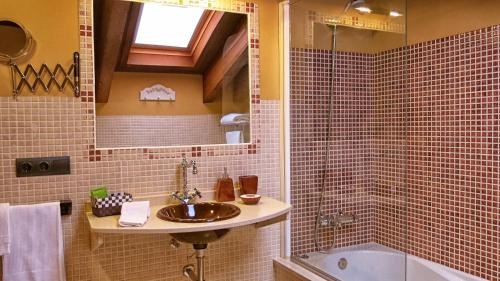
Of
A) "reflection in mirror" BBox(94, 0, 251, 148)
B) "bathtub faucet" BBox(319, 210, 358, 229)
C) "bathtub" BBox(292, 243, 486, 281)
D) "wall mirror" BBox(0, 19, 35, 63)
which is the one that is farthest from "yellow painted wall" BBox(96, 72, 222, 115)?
"bathtub" BBox(292, 243, 486, 281)

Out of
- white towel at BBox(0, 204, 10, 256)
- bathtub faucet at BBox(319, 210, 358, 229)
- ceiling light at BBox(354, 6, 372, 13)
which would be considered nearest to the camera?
white towel at BBox(0, 204, 10, 256)

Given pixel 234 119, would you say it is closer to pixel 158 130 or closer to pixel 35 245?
pixel 158 130

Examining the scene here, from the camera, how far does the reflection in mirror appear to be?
2.05 meters

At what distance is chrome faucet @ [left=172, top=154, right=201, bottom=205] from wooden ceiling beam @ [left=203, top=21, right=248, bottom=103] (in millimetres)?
388

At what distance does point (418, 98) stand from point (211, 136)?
4.66 feet

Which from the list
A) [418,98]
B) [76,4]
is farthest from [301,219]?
[76,4]

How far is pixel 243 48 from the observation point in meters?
2.36

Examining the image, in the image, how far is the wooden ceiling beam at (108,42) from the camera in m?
2.01

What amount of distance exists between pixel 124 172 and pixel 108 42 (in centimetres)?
69

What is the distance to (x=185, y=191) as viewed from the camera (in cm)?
215

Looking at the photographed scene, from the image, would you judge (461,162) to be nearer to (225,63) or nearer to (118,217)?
(225,63)

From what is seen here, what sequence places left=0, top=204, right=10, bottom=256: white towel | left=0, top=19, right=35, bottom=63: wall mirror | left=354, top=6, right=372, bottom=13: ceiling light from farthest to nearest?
left=354, top=6, right=372, bottom=13: ceiling light < left=0, top=19, right=35, bottom=63: wall mirror < left=0, top=204, right=10, bottom=256: white towel

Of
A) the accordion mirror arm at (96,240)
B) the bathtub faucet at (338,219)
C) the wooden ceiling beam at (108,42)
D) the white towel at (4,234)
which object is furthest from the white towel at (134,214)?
the bathtub faucet at (338,219)

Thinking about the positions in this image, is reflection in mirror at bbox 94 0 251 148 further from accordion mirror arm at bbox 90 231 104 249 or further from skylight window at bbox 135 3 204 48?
accordion mirror arm at bbox 90 231 104 249
